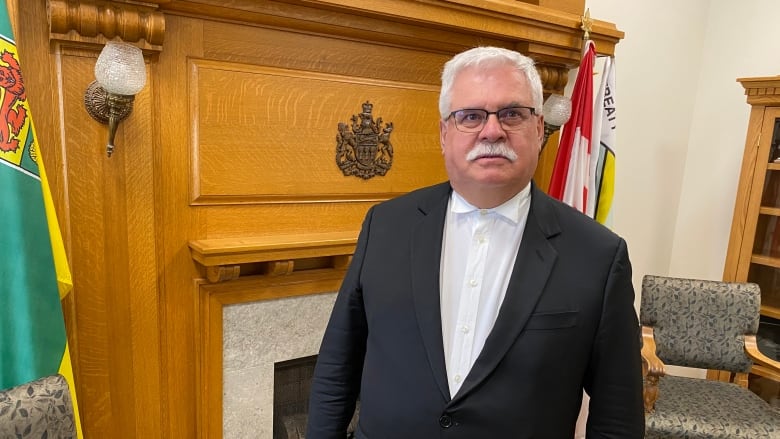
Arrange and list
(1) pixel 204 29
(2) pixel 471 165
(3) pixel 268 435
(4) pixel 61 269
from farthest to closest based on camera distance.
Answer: (3) pixel 268 435, (1) pixel 204 29, (4) pixel 61 269, (2) pixel 471 165

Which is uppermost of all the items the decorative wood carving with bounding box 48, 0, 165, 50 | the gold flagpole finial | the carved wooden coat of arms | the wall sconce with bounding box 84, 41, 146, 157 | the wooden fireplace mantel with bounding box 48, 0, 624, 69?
the gold flagpole finial

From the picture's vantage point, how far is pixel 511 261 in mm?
1092

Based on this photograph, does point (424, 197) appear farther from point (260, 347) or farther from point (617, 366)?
point (260, 347)

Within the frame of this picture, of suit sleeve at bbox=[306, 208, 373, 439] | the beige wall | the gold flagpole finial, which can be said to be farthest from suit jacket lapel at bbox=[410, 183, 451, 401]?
the beige wall

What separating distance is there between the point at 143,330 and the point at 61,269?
37 centimetres

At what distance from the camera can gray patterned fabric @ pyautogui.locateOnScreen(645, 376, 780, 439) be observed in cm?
201

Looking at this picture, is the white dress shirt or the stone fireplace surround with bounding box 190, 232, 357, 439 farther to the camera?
the stone fireplace surround with bounding box 190, 232, 357, 439

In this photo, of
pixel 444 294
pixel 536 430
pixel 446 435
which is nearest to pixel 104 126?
pixel 444 294

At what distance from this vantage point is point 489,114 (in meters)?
1.00

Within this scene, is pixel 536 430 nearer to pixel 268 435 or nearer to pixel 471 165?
pixel 471 165

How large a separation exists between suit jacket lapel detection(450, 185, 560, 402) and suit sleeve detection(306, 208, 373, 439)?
32 cm

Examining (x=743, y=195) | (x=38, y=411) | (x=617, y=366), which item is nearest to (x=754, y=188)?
(x=743, y=195)

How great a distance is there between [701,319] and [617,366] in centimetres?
176

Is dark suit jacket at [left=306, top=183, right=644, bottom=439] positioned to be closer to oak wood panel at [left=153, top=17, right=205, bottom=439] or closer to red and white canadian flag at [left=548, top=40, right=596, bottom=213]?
oak wood panel at [left=153, top=17, right=205, bottom=439]
